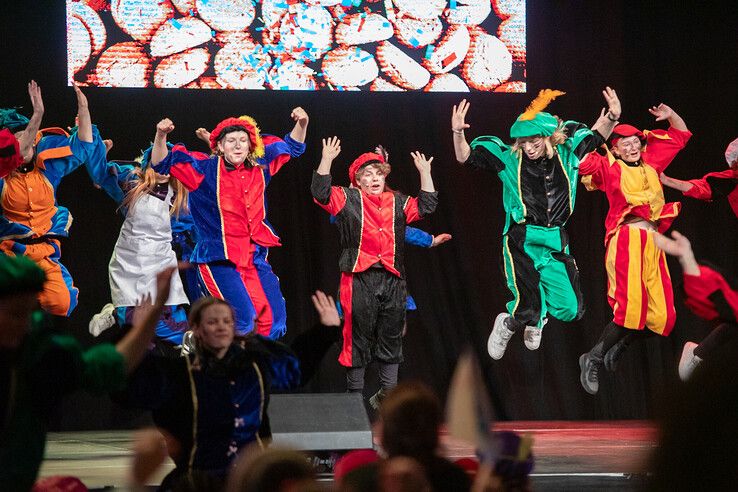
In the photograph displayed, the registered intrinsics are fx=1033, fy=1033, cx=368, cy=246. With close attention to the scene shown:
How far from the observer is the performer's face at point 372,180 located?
6.12 m

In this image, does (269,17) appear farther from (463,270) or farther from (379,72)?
(463,270)

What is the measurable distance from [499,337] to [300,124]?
1.88 m

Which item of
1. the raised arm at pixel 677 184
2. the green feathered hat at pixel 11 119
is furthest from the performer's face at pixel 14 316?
the raised arm at pixel 677 184

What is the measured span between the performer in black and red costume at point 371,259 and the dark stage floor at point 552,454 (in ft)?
2.17

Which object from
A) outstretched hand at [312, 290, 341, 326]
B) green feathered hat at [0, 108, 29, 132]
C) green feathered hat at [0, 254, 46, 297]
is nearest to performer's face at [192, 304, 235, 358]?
outstretched hand at [312, 290, 341, 326]

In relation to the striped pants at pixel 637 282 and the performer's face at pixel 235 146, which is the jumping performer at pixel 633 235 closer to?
the striped pants at pixel 637 282

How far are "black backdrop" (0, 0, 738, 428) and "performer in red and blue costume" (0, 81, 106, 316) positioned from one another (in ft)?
1.74

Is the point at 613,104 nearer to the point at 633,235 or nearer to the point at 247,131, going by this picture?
the point at 633,235

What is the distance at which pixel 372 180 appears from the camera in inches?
241

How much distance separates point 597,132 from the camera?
647 cm

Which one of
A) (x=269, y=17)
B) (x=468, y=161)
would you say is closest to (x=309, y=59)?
(x=269, y=17)

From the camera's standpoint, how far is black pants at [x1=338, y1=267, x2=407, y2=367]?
5.97 m

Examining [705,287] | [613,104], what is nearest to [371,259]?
[613,104]

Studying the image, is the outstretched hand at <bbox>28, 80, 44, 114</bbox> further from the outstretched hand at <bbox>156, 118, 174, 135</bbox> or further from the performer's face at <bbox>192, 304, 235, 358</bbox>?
the performer's face at <bbox>192, 304, 235, 358</bbox>
